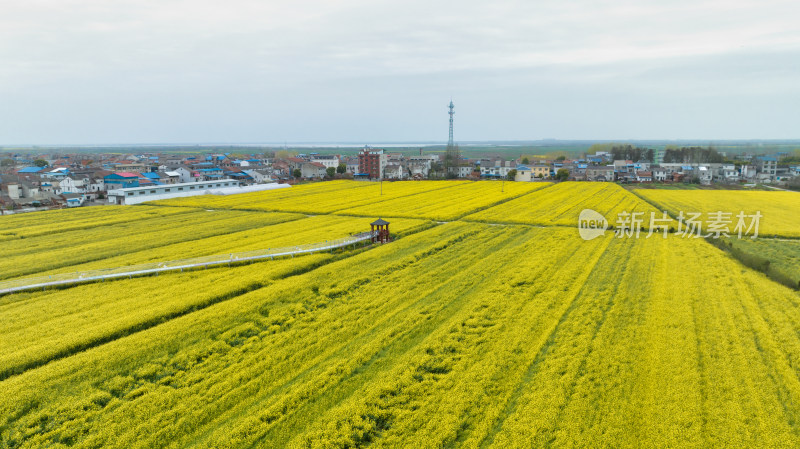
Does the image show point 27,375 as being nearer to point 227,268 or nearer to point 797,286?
point 227,268

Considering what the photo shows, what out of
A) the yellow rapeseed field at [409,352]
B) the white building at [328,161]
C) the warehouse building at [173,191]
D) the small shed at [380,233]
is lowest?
the yellow rapeseed field at [409,352]

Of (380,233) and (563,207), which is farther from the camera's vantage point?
(563,207)

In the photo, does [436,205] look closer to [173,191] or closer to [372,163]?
[173,191]

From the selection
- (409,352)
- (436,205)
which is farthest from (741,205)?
(409,352)

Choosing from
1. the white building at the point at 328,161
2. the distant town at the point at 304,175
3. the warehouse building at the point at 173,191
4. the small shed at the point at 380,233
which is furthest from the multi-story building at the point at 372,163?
the small shed at the point at 380,233

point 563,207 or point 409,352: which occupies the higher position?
point 563,207

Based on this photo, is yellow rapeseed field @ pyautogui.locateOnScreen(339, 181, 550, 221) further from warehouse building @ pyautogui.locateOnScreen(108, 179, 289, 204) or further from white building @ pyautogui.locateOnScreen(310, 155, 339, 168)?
white building @ pyautogui.locateOnScreen(310, 155, 339, 168)

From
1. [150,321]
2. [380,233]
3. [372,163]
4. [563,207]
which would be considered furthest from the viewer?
[372,163]

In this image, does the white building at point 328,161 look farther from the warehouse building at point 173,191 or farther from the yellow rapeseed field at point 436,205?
the yellow rapeseed field at point 436,205

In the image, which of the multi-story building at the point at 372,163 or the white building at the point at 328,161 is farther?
the white building at the point at 328,161

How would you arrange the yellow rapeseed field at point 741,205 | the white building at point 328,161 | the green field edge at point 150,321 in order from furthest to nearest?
the white building at point 328,161, the yellow rapeseed field at point 741,205, the green field edge at point 150,321

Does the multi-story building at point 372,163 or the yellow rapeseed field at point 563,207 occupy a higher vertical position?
the multi-story building at point 372,163
